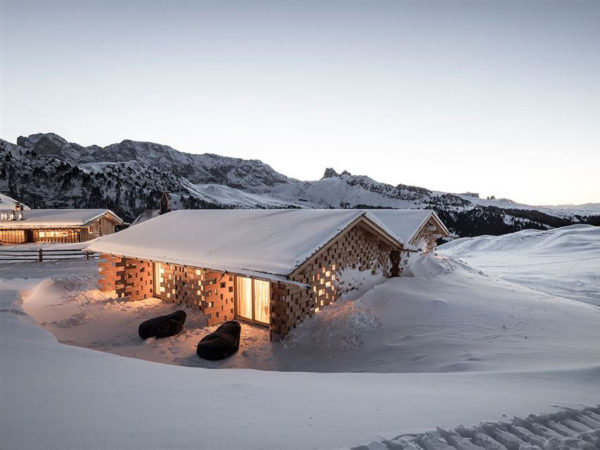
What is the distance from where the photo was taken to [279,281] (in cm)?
895

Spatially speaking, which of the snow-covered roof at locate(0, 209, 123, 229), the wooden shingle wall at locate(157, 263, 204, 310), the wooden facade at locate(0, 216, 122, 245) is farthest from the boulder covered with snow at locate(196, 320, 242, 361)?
the wooden facade at locate(0, 216, 122, 245)

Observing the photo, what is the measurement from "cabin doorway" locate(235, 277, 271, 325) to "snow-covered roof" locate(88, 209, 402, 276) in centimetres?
143

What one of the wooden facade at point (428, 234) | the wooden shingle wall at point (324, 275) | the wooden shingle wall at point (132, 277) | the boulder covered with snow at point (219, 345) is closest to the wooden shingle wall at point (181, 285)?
the wooden shingle wall at point (132, 277)

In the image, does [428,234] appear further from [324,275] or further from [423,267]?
[324,275]

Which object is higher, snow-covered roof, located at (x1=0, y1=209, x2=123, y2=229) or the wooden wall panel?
snow-covered roof, located at (x1=0, y1=209, x2=123, y2=229)

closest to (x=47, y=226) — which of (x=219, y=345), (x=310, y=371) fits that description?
(x=219, y=345)

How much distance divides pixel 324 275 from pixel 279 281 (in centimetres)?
241

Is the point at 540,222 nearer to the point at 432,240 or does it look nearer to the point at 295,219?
the point at 432,240

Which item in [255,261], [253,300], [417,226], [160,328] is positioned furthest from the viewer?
[417,226]

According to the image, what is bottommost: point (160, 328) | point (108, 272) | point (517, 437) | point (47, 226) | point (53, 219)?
point (160, 328)

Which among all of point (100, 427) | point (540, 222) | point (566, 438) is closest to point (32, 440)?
point (100, 427)

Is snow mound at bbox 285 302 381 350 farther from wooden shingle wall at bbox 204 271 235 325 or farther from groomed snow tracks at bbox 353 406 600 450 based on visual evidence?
groomed snow tracks at bbox 353 406 600 450

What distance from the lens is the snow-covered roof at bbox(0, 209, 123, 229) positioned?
33094mm

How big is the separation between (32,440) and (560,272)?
25.8 metres
